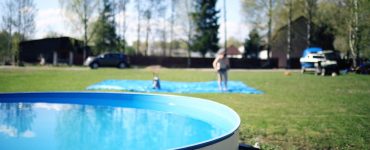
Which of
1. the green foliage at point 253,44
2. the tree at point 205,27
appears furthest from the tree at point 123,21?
the green foliage at point 253,44

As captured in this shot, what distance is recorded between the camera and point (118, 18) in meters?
42.1

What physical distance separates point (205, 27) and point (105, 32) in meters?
12.5

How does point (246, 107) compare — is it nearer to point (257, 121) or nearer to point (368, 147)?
point (257, 121)

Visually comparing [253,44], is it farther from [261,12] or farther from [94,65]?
[94,65]

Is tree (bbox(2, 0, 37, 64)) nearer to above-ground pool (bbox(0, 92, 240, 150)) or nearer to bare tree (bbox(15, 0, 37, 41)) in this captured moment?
bare tree (bbox(15, 0, 37, 41))

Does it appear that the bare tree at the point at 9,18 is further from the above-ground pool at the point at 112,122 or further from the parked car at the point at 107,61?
the parked car at the point at 107,61

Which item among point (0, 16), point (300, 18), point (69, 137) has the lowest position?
point (69, 137)

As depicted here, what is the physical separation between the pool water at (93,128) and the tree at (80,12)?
1095 inches

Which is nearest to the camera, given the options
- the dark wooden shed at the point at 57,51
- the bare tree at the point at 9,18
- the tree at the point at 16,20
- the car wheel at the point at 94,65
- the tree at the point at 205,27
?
the bare tree at the point at 9,18

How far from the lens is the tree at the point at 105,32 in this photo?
Answer: 39.2 meters

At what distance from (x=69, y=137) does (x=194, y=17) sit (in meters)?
36.7

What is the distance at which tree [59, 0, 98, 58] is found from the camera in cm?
3647

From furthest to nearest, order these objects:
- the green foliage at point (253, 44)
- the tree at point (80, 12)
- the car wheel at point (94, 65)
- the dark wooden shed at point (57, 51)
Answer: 1. the green foliage at point (253, 44)
2. the tree at point (80, 12)
3. the dark wooden shed at point (57, 51)
4. the car wheel at point (94, 65)

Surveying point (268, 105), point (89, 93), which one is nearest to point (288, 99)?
point (268, 105)
